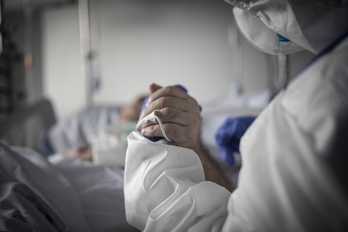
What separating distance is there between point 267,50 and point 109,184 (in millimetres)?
507

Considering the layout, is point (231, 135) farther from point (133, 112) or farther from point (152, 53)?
point (152, 53)

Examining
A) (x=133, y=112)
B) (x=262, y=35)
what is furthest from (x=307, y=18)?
(x=133, y=112)

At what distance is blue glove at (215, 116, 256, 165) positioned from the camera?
3.20ft

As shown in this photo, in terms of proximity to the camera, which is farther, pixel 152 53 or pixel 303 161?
pixel 152 53

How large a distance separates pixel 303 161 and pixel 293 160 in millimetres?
10

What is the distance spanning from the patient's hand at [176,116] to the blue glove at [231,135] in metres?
0.35

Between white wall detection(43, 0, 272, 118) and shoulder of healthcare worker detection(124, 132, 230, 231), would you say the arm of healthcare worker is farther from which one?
white wall detection(43, 0, 272, 118)

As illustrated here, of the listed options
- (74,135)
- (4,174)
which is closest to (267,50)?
(4,174)

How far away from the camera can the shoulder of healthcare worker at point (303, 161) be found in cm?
33

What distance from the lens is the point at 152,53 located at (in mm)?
2842

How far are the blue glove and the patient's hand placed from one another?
1.16ft

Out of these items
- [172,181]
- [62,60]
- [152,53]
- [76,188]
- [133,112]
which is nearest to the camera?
[172,181]

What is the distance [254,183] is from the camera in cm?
37

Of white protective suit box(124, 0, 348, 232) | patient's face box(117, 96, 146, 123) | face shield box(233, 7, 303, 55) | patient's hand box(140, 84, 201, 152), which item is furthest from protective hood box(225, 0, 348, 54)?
patient's face box(117, 96, 146, 123)
